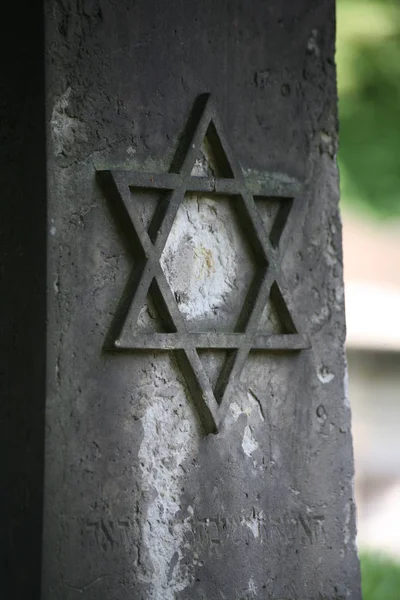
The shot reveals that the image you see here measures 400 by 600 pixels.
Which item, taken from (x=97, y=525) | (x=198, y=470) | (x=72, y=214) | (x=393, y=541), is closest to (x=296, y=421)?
(x=198, y=470)

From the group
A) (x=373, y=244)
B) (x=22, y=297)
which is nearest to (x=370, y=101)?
(x=373, y=244)

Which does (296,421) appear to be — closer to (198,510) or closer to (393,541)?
(198,510)

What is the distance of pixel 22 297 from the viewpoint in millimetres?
2248

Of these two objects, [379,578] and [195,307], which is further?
[379,578]

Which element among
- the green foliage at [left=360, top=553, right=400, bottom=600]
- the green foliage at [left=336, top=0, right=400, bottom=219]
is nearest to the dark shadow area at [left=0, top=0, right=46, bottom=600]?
the green foliage at [left=360, top=553, right=400, bottom=600]

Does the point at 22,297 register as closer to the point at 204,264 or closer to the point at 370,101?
the point at 204,264

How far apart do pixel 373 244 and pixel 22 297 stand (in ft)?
12.3

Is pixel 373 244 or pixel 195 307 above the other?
pixel 373 244

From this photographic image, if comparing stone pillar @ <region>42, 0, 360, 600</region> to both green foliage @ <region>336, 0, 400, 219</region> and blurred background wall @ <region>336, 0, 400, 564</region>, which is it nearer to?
blurred background wall @ <region>336, 0, 400, 564</region>

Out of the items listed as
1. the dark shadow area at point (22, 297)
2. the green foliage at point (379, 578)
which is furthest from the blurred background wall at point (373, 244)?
the dark shadow area at point (22, 297)

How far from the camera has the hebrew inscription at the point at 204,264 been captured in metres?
2.28

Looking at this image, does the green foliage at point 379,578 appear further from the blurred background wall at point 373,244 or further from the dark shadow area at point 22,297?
the dark shadow area at point 22,297

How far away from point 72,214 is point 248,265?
450 millimetres

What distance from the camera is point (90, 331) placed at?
7.28 ft
